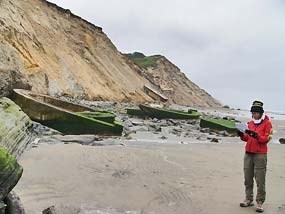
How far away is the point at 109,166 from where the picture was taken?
29.1ft

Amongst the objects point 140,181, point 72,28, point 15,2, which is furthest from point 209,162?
point 72,28

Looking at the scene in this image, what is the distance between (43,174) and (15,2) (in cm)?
4121

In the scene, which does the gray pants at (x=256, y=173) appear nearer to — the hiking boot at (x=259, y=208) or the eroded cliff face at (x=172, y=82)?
the hiking boot at (x=259, y=208)

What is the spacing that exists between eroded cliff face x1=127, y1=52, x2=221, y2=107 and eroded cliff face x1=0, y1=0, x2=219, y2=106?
18000 mm

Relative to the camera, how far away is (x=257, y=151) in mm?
6445

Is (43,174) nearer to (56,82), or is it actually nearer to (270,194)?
(270,194)

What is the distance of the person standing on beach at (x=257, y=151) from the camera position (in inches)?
250

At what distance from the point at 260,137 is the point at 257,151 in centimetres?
23

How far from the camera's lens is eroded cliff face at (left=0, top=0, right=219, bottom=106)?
38.0 m

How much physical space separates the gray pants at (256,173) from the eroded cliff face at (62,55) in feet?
74.6

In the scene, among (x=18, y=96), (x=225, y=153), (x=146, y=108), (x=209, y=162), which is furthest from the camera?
(x=146, y=108)

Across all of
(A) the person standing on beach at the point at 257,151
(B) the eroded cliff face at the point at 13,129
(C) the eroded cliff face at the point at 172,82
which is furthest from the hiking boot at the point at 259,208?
(C) the eroded cliff face at the point at 172,82

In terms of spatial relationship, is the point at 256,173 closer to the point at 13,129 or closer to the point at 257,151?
the point at 257,151

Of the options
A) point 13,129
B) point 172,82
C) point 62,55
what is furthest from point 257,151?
point 172,82
